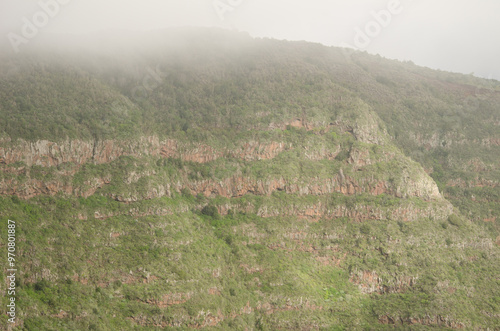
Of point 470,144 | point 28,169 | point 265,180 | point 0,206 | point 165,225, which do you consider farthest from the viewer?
point 470,144

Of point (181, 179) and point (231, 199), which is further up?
point (181, 179)

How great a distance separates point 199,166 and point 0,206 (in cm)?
4075

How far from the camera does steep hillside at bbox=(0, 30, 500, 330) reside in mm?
91750

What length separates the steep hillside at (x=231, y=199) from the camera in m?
91.8

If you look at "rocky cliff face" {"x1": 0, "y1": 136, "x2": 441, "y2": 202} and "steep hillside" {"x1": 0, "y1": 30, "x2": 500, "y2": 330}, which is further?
"rocky cliff face" {"x1": 0, "y1": 136, "x2": 441, "y2": 202}

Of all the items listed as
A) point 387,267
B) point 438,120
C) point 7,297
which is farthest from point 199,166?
point 438,120

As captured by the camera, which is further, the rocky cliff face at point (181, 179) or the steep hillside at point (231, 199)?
the rocky cliff face at point (181, 179)

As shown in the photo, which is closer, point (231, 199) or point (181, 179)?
point (181, 179)

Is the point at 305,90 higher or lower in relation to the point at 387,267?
higher

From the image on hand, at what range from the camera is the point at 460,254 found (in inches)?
4567

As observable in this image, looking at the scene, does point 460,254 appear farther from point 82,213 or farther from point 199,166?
point 82,213

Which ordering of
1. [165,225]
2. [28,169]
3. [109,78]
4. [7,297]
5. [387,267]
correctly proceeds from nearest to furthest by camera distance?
1. [7,297]
2. [28,169]
3. [165,225]
4. [387,267]
5. [109,78]

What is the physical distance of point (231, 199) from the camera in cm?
11719

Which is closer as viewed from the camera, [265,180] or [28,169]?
[28,169]
